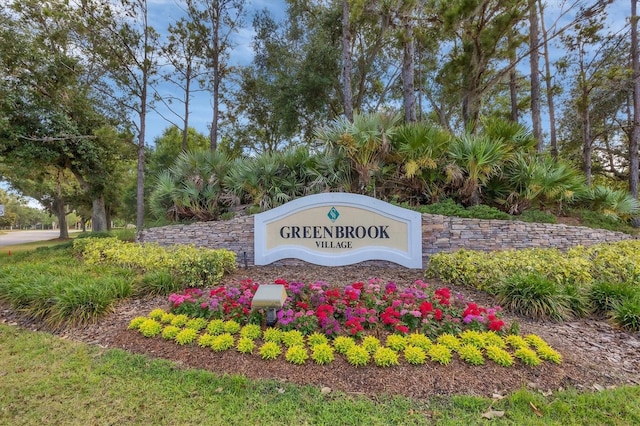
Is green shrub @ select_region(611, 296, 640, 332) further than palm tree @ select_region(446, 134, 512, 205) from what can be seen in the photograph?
No

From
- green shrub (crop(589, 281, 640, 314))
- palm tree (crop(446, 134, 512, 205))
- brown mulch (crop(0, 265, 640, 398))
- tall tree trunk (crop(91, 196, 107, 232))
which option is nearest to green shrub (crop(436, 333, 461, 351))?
brown mulch (crop(0, 265, 640, 398))

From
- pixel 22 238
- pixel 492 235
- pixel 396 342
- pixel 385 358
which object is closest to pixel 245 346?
pixel 385 358

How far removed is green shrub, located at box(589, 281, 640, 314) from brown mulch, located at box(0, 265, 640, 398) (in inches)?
9.0

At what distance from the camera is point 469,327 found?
3.05 meters

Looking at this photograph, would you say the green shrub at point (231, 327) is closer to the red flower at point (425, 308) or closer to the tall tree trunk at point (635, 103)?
the red flower at point (425, 308)

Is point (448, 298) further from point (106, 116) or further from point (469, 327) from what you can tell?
point (106, 116)

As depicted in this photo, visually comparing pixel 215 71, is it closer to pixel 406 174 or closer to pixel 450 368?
pixel 406 174

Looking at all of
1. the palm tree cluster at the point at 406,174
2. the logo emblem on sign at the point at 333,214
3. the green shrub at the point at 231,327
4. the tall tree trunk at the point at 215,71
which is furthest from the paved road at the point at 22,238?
the green shrub at the point at 231,327

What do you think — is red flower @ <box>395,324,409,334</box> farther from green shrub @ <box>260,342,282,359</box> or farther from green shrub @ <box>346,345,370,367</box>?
green shrub @ <box>260,342,282,359</box>

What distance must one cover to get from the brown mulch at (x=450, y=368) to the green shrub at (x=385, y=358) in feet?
0.13

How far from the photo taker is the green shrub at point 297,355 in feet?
8.50

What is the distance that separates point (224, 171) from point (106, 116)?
268 inches

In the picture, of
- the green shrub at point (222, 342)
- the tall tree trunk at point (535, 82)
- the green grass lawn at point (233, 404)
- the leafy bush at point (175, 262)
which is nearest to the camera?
the green grass lawn at point (233, 404)

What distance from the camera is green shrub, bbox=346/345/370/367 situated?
254cm
